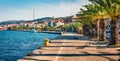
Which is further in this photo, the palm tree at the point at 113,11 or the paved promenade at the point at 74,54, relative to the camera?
the palm tree at the point at 113,11

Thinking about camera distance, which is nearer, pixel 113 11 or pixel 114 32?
pixel 113 11

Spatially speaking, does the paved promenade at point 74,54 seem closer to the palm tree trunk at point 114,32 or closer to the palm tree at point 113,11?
the palm tree trunk at point 114,32

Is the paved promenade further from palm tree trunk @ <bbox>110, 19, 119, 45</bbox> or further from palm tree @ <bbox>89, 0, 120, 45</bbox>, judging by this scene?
palm tree @ <bbox>89, 0, 120, 45</bbox>

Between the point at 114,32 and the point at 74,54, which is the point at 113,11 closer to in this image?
the point at 114,32

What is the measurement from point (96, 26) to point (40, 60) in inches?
1585

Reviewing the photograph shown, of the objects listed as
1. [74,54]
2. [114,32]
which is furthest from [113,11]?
[74,54]

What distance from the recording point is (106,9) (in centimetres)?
4100

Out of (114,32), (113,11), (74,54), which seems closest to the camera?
(74,54)

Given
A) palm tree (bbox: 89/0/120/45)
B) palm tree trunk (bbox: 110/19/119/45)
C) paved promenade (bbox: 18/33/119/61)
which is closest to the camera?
paved promenade (bbox: 18/33/119/61)

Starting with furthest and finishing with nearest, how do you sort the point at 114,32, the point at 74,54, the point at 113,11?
the point at 114,32 < the point at 113,11 < the point at 74,54

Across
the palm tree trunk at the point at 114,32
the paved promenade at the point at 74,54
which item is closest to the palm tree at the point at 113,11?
the palm tree trunk at the point at 114,32

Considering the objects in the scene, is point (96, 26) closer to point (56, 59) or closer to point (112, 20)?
point (112, 20)

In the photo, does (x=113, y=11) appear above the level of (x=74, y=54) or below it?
above

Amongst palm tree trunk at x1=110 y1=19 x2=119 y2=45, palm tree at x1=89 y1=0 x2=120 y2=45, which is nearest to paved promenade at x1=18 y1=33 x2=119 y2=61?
palm tree trunk at x1=110 y1=19 x2=119 y2=45
